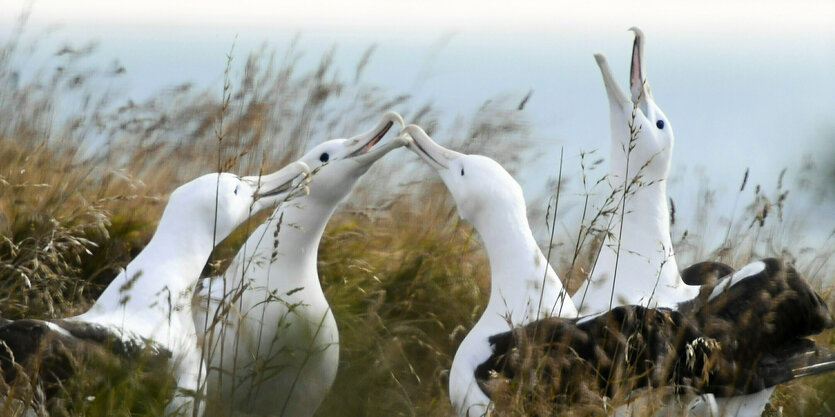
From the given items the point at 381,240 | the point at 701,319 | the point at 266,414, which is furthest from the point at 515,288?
the point at 381,240

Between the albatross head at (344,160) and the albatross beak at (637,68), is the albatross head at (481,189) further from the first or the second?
the albatross beak at (637,68)

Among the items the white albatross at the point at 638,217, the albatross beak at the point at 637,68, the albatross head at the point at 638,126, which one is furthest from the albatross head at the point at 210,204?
the albatross beak at the point at 637,68

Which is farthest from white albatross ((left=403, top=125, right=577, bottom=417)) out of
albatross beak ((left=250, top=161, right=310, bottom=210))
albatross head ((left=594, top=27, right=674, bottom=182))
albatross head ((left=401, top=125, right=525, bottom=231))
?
albatross head ((left=594, top=27, right=674, bottom=182))

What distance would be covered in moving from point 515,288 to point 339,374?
2.76 feet

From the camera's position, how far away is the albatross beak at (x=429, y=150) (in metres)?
5.02

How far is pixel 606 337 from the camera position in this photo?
165 inches

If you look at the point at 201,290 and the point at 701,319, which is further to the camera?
the point at 201,290

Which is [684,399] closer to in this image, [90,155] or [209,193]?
[209,193]

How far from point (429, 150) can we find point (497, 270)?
0.70 metres

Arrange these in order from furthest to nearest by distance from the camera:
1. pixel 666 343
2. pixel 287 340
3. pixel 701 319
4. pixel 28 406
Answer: pixel 287 340 < pixel 701 319 < pixel 666 343 < pixel 28 406

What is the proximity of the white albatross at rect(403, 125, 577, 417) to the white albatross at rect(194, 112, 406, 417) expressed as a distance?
464 millimetres

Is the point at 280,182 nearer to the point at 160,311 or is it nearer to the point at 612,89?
the point at 160,311

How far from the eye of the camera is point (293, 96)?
22.0ft

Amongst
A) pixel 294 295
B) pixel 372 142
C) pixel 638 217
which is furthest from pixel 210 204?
pixel 638 217
